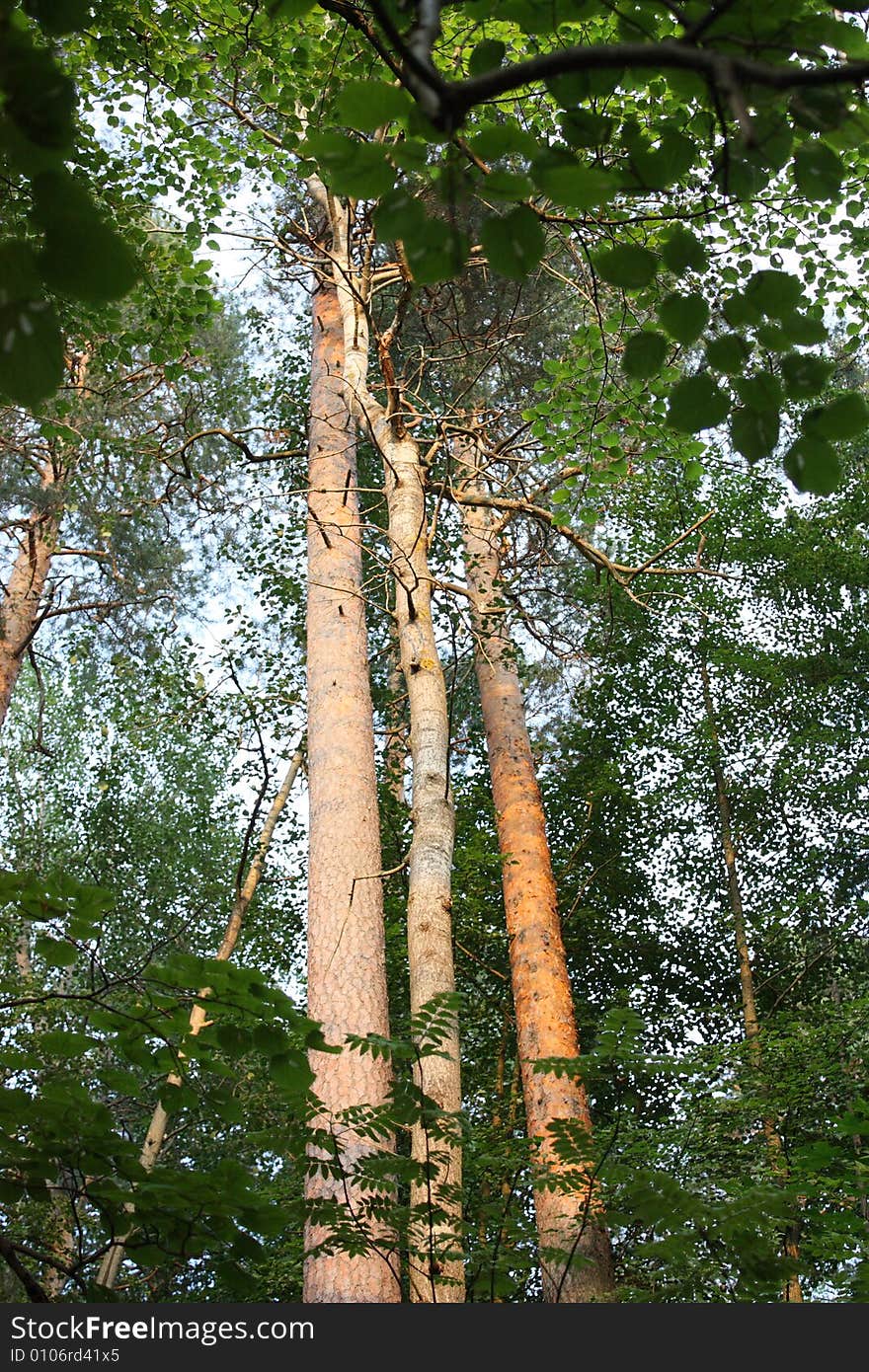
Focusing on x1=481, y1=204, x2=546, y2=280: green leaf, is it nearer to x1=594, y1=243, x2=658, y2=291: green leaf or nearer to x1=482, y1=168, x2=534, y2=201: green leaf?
x1=482, y1=168, x2=534, y2=201: green leaf

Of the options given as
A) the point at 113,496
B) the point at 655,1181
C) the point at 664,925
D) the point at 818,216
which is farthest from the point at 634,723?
the point at 655,1181

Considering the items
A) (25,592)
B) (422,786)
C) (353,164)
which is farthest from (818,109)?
(25,592)

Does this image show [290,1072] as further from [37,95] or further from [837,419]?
[37,95]

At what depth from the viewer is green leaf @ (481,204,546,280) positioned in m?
0.96

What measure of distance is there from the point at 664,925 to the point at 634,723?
7.00ft

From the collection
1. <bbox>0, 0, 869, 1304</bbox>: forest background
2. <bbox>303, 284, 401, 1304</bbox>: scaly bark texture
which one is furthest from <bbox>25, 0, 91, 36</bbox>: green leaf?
<bbox>303, 284, 401, 1304</bbox>: scaly bark texture

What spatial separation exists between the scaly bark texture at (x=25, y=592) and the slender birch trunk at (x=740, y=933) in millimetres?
6501

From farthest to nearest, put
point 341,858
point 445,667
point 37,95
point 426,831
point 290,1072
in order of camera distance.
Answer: point 445,667 < point 341,858 < point 426,831 < point 290,1072 < point 37,95

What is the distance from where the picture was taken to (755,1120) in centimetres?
744

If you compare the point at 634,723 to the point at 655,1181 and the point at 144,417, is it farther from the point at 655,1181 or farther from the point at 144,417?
the point at 655,1181

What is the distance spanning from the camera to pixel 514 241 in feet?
3.16

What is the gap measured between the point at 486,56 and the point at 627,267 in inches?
10.5

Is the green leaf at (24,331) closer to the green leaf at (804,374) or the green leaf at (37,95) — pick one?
the green leaf at (37,95)

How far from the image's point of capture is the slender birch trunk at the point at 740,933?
687 centimetres
